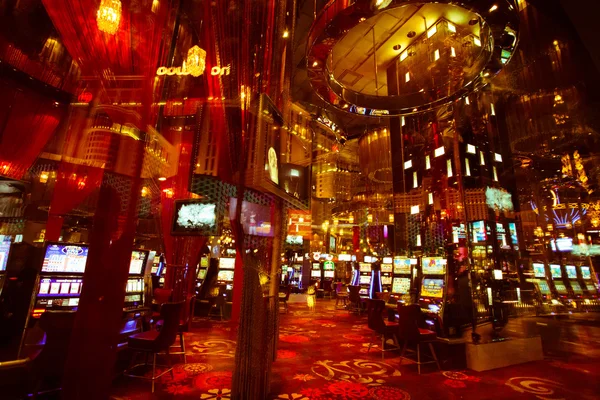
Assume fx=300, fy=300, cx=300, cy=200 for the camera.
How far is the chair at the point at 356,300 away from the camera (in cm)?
876

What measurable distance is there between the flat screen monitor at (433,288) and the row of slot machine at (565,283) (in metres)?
3.91

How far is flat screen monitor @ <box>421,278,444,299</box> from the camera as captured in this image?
522 cm

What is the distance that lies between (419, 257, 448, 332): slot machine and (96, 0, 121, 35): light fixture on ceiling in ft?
18.9

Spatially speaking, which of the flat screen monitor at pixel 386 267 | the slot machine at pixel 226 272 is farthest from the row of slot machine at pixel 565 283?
the slot machine at pixel 226 272

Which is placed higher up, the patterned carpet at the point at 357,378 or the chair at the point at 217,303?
the chair at the point at 217,303

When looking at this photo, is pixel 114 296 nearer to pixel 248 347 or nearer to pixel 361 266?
pixel 248 347

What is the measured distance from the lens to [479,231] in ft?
27.0

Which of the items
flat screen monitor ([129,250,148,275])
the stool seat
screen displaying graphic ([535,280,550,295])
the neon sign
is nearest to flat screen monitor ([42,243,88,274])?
flat screen monitor ([129,250,148,275])

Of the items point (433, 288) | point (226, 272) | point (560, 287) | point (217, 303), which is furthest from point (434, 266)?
point (226, 272)

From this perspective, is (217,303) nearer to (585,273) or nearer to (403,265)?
(403,265)

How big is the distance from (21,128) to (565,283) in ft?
42.0

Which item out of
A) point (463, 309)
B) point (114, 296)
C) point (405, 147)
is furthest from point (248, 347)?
point (405, 147)

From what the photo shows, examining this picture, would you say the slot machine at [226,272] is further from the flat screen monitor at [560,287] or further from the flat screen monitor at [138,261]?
the flat screen monitor at [560,287]

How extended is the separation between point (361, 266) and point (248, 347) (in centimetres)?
817
